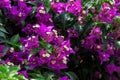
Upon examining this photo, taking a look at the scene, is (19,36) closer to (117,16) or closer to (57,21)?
(57,21)

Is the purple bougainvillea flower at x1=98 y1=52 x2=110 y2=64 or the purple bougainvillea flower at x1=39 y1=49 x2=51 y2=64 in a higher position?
the purple bougainvillea flower at x1=39 y1=49 x2=51 y2=64

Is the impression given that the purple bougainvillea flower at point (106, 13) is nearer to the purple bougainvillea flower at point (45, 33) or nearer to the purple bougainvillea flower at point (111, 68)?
the purple bougainvillea flower at point (111, 68)

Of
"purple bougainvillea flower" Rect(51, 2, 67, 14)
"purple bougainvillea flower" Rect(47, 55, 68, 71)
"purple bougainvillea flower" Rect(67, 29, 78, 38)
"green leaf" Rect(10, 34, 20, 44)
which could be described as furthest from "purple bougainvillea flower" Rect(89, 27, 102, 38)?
"green leaf" Rect(10, 34, 20, 44)

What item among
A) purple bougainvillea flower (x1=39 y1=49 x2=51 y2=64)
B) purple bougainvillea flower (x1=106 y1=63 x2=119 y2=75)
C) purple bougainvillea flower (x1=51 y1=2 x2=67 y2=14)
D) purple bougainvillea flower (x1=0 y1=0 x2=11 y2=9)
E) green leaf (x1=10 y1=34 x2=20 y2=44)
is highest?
purple bougainvillea flower (x1=0 y1=0 x2=11 y2=9)

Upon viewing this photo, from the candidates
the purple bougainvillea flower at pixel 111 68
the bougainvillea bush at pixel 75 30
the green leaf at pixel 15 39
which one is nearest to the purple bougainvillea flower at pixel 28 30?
the bougainvillea bush at pixel 75 30

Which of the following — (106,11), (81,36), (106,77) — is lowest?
(106,77)

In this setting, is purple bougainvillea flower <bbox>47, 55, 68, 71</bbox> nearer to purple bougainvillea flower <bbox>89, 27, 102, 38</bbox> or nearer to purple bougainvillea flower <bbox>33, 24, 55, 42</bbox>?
purple bougainvillea flower <bbox>33, 24, 55, 42</bbox>

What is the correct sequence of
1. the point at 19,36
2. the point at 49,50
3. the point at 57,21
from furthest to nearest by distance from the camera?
the point at 57,21, the point at 19,36, the point at 49,50

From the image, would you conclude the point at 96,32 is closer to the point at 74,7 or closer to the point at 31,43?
the point at 74,7

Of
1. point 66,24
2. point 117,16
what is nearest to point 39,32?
point 66,24

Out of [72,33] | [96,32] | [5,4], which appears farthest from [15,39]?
[96,32]

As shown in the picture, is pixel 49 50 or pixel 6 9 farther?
pixel 6 9

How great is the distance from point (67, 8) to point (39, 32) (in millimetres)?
381

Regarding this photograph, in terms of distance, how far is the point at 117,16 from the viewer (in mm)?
2287
